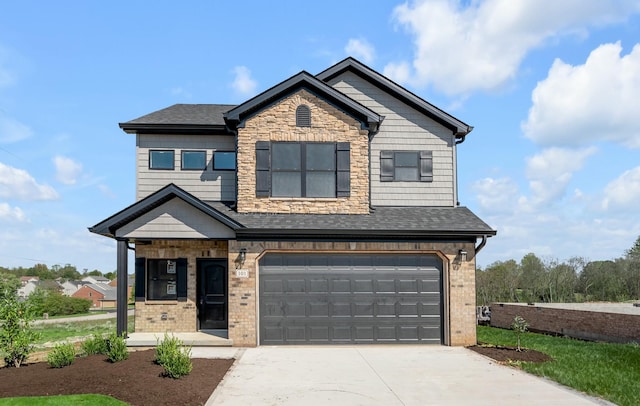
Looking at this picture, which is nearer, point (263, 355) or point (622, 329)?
point (263, 355)

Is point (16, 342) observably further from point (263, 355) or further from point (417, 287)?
point (417, 287)

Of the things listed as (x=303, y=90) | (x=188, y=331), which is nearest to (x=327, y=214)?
(x=303, y=90)

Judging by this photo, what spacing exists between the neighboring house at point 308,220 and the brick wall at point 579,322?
488 cm

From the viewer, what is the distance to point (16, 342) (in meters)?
11.9

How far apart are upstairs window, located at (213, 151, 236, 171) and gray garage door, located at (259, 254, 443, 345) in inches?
137

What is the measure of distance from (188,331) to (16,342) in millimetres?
5685

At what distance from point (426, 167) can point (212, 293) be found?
25.1 feet

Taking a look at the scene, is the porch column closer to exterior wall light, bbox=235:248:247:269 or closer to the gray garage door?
exterior wall light, bbox=235:248:247:269

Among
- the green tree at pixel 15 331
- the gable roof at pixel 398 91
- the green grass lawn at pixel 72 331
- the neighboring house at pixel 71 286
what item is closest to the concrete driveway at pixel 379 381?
the green tree at pixel 15 331

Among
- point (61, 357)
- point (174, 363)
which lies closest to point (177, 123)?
point (61, 357)

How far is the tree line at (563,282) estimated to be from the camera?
35031mm

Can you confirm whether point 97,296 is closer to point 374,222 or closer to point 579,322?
point 374,222

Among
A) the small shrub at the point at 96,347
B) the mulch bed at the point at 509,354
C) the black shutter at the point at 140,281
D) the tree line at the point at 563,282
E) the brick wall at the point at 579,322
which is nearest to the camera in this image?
the small shrub at the point at 96,347

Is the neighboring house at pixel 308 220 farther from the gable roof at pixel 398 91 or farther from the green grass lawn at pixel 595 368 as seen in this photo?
the green grass lawn at pixel 595 368
